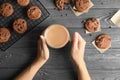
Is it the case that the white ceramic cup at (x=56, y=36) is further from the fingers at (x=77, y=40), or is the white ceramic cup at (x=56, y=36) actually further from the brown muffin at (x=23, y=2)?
the brown muffin at (x=23, y=2)

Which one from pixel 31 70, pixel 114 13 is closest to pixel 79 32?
pixel 114 13

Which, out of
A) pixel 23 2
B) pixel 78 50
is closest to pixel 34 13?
pixel 23 2

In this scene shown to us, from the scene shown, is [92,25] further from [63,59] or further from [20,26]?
[20,26]

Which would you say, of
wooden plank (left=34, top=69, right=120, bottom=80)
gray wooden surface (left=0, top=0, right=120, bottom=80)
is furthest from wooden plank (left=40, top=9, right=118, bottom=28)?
wooden plank (left=34, top=69, right=120, bottom=80)

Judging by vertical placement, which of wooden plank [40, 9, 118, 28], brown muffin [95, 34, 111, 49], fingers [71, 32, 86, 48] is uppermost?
wooden plank [40, 9, 118, 28]

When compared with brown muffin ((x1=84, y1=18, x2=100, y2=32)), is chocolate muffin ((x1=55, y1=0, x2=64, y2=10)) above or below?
above

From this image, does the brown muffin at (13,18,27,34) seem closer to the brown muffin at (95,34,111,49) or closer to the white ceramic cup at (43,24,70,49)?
the white ceramic cup at (43,24,70,49)
